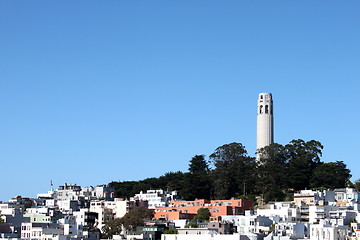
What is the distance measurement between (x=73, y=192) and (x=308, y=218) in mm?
34488

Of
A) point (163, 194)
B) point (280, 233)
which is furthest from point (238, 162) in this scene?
point (280, 233)

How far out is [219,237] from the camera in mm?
51469

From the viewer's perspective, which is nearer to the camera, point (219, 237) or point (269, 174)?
point (219, 237)

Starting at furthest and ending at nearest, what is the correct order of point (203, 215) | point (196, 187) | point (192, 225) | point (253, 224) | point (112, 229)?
1. point (196, 187)
2. point (203, 215)
3. point (112, 229)
4. point (192, 225)
5. point (253, 224)

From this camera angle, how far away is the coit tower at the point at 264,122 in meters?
79.1

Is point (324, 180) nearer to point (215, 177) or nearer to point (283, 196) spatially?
point (283, 196)

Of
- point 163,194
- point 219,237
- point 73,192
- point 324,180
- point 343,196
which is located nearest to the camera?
point 219,237

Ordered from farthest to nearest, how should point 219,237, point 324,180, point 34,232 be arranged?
point 324,180, point 34,232, point 219,237

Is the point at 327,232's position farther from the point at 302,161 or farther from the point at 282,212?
the point at 302,161

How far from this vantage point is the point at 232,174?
7119 centimetres

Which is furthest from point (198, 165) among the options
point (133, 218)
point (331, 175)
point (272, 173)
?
point (133, 218)

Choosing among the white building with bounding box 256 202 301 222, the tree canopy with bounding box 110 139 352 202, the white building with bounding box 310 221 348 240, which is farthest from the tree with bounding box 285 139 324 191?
the white building with bounding box 310 221 348 240

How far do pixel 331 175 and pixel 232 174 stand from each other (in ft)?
30.6

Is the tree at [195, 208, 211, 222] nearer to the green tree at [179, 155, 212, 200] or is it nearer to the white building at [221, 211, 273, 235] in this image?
the white building at [221, 211, 273, 235]
